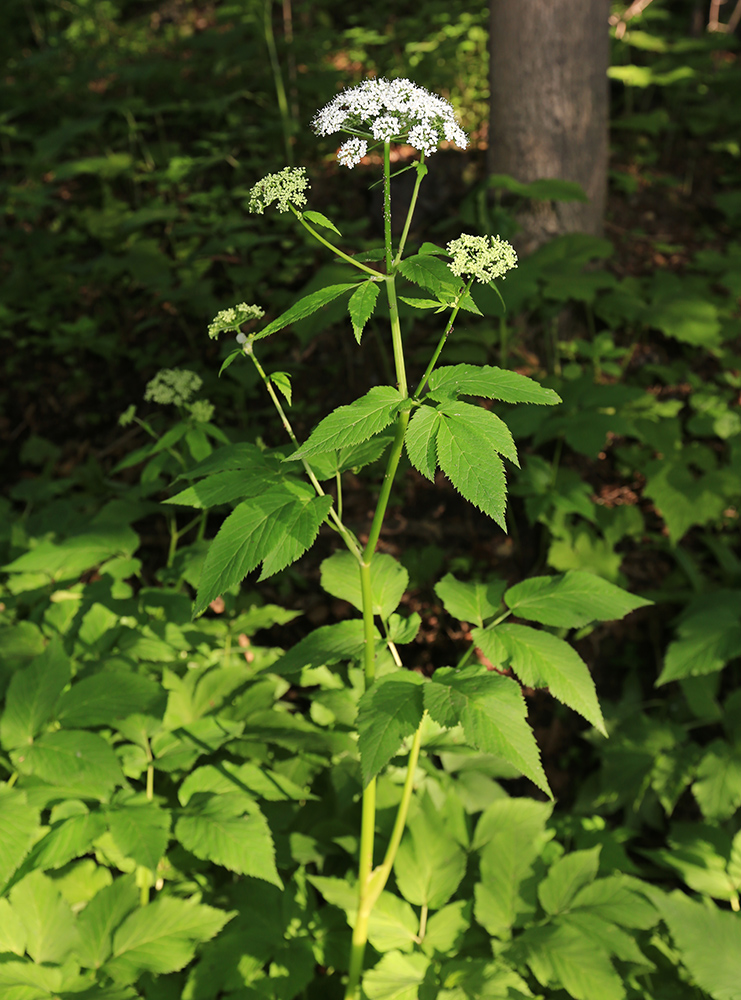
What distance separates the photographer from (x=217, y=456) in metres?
1.48

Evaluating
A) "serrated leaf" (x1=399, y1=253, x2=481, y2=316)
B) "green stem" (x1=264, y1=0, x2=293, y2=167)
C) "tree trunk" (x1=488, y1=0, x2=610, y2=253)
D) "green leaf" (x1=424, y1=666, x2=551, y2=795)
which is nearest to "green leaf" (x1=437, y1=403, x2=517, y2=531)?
"serrated leaf" (x1=399, y1=253, x2=481, y2=316)

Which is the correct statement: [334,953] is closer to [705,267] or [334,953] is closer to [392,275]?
[392,275]

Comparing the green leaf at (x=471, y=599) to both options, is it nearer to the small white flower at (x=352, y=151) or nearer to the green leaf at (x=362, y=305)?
the green leaf at (x=362, y=305)

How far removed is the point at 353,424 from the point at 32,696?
1.24 meters

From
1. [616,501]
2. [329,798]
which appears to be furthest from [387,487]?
[616,501]

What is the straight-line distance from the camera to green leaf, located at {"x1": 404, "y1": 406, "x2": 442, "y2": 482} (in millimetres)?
1114

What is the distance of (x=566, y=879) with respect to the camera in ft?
6.24

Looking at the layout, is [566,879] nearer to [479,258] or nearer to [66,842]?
[66,842]

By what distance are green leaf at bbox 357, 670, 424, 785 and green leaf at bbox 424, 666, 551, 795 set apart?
0.12 feet

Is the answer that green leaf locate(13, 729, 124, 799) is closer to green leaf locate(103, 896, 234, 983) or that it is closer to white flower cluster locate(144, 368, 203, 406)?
green leaf locate(103, 896, 234, 983)

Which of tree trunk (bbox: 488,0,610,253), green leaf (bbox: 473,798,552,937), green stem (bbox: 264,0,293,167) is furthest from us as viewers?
green stem (bbox: 264,0,293,167)

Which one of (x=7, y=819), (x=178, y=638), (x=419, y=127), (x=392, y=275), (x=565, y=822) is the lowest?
(x=565, y=822)

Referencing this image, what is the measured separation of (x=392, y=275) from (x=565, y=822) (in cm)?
208

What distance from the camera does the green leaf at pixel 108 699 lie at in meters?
1.72
